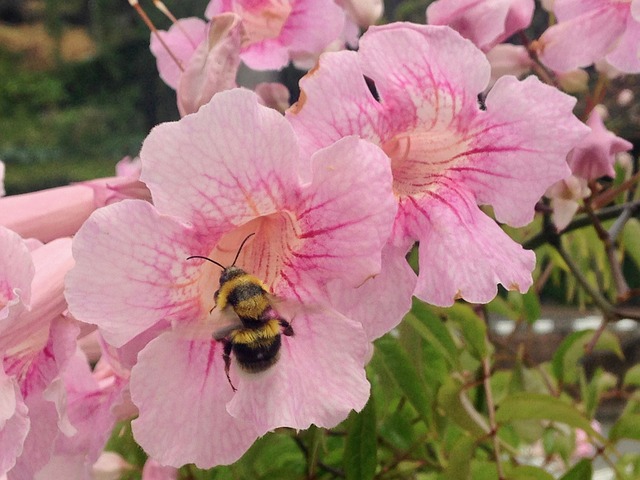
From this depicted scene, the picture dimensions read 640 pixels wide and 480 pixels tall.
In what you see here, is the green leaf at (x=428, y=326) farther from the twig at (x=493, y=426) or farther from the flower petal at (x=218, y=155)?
the flower petal at (x=218, y=155)

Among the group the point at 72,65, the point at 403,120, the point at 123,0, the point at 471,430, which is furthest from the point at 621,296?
the point at 72,65

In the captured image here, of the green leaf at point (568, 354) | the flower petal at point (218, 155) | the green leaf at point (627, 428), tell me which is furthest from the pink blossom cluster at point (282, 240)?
the green leaf at point (568, 354)

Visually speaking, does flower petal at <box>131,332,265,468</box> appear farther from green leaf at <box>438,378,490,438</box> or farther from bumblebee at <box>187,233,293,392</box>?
green leaf at <box>438,378,490,438</box>

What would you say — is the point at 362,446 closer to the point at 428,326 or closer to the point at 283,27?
the point at 428,326

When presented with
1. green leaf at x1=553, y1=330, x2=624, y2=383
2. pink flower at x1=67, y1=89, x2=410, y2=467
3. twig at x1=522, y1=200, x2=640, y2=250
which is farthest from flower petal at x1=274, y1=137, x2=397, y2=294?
green leaf at x1=553, y1=330, x2=624, y2=383

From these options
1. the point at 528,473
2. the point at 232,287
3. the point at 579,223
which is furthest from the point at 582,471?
the point at 232,287
